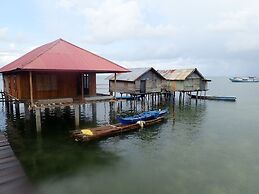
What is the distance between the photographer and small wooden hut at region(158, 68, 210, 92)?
43.5 m

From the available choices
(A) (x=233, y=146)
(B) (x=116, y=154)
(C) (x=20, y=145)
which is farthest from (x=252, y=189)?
(C) (x=20, y=145)

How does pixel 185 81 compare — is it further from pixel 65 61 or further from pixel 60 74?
pixel 65 61

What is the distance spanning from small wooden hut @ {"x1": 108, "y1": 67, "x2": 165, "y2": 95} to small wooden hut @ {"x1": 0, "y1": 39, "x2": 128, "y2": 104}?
1326 centimetres

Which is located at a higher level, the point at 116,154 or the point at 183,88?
the point at 183,88

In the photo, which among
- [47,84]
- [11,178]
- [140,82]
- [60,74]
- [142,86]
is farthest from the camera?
[142,86]

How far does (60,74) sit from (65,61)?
5.85ft

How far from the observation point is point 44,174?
532 inches

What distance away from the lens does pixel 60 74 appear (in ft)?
72.5

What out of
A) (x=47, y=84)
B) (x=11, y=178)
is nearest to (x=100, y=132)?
(x=47, y=84)

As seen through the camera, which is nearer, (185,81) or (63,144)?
(63,144)

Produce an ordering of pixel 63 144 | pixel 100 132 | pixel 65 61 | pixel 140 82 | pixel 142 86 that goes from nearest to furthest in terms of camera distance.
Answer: pixel 63 144, pixel 100 132, pixel 65 61, pixel 140 82, pixel 142 86

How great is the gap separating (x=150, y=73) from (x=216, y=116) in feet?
40.6

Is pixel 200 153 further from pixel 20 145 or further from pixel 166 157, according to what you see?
pixel 20 145

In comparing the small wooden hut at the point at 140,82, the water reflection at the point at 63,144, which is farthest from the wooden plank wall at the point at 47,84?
the small wooden hut at the point at 140,82
